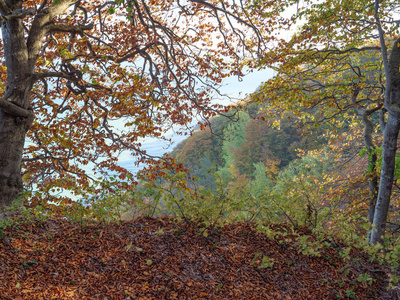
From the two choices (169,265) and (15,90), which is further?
(15,90)

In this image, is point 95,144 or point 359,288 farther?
point 95,144

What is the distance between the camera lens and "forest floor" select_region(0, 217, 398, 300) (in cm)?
317

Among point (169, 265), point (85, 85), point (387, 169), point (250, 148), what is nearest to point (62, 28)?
point (85, 85)

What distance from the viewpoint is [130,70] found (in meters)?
9.91

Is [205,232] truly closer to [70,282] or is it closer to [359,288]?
[70,282]

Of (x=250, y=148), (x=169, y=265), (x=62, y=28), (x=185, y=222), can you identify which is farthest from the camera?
(x=250, y=148)

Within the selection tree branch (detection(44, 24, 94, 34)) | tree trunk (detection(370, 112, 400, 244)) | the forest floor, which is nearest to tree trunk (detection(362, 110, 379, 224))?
tree trunk (detection(370, 112, 400, 244))

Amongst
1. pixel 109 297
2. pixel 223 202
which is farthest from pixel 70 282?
pixel 223 202

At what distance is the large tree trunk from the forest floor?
3.65ft

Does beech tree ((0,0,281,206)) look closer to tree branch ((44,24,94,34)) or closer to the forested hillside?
tree branch ((44,24,94,34))

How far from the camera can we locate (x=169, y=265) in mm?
3682

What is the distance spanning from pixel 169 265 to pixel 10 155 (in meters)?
3.49

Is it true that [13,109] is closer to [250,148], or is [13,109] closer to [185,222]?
[185,222]

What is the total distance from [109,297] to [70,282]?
1.64 feet
